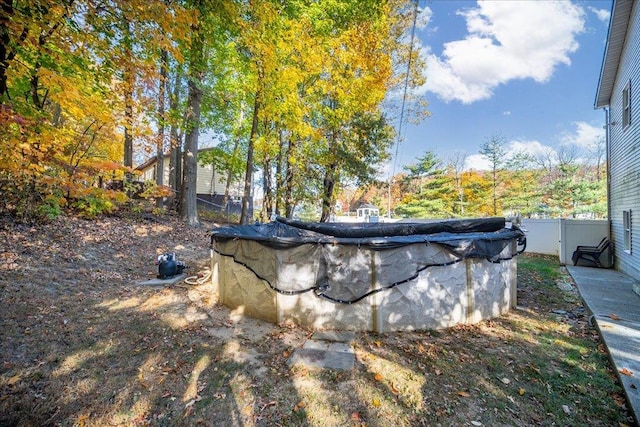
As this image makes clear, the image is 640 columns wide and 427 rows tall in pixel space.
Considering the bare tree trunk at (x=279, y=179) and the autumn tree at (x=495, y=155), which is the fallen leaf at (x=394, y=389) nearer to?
the bare tree trunk at (x=279, y=179)

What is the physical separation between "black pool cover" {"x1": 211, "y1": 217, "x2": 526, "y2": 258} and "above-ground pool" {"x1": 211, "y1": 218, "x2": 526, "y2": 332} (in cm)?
2

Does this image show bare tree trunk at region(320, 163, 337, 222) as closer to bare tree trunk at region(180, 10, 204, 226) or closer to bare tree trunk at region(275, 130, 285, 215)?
bare tree trunk at region(275, 130, 285, 215)

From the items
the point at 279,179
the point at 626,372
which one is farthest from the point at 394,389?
the point at 279,179

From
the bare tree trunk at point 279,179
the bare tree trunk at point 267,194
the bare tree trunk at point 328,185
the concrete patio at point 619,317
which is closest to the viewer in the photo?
the concrete patio at point 619,317

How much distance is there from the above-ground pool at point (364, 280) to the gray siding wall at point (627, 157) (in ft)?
16.0

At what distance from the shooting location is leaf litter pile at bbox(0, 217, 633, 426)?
2.32m

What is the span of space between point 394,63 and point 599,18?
7492 millimetres

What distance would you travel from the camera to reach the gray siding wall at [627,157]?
6.21 meters

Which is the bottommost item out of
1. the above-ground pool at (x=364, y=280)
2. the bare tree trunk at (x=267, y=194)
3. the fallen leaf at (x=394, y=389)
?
the fallen leaf at (x=394, y=389)

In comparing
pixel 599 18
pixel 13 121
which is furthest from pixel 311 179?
pixel 599 18

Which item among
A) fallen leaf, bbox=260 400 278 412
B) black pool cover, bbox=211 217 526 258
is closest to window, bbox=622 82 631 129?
black pool cover, bbox=211 217 526 258

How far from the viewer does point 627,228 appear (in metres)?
6.97

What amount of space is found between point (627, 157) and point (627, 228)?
175 centimetres

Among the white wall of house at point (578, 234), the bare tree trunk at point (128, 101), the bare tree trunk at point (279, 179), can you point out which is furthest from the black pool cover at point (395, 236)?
the bare tree trunk at point (279, 179)
